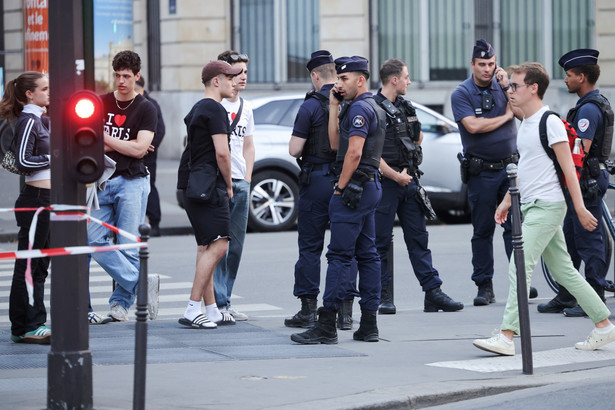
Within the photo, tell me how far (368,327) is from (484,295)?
221 cm

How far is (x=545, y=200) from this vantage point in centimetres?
784

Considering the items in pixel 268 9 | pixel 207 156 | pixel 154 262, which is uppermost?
pixel 268 9

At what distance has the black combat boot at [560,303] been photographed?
31.4ft

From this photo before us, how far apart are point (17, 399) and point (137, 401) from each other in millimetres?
858

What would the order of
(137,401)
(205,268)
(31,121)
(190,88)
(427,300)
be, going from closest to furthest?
(137,401) → (31,121) → (205,268) → (427,300) → (190,88)

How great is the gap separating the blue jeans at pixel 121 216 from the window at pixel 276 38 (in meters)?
17.3

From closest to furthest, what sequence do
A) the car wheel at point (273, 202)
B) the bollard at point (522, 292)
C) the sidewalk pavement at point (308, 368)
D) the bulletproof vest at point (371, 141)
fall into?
1. the sidewalk pavement at point (308, 368)
2. the bollard at point (522, 292)
3. the bulletproof vest at point (371, 141)
4. the car wheel at point (273, 202)

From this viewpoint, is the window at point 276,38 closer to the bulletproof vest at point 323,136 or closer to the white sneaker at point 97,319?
the white sneaker at point 97,319

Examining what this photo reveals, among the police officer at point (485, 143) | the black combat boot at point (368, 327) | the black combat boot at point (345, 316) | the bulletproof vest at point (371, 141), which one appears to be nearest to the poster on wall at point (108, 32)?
the police officer at point (485, 143)

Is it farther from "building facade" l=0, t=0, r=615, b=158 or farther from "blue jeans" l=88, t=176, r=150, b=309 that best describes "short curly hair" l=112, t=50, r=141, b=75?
"building facade" l=0, t=0, r=615, b=158

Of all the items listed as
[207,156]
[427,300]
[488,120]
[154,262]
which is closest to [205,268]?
[207,156]

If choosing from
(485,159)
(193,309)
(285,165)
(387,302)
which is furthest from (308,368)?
(285,165)

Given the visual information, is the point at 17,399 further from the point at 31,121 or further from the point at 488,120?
the point at 488,120

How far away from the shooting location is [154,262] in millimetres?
13188
